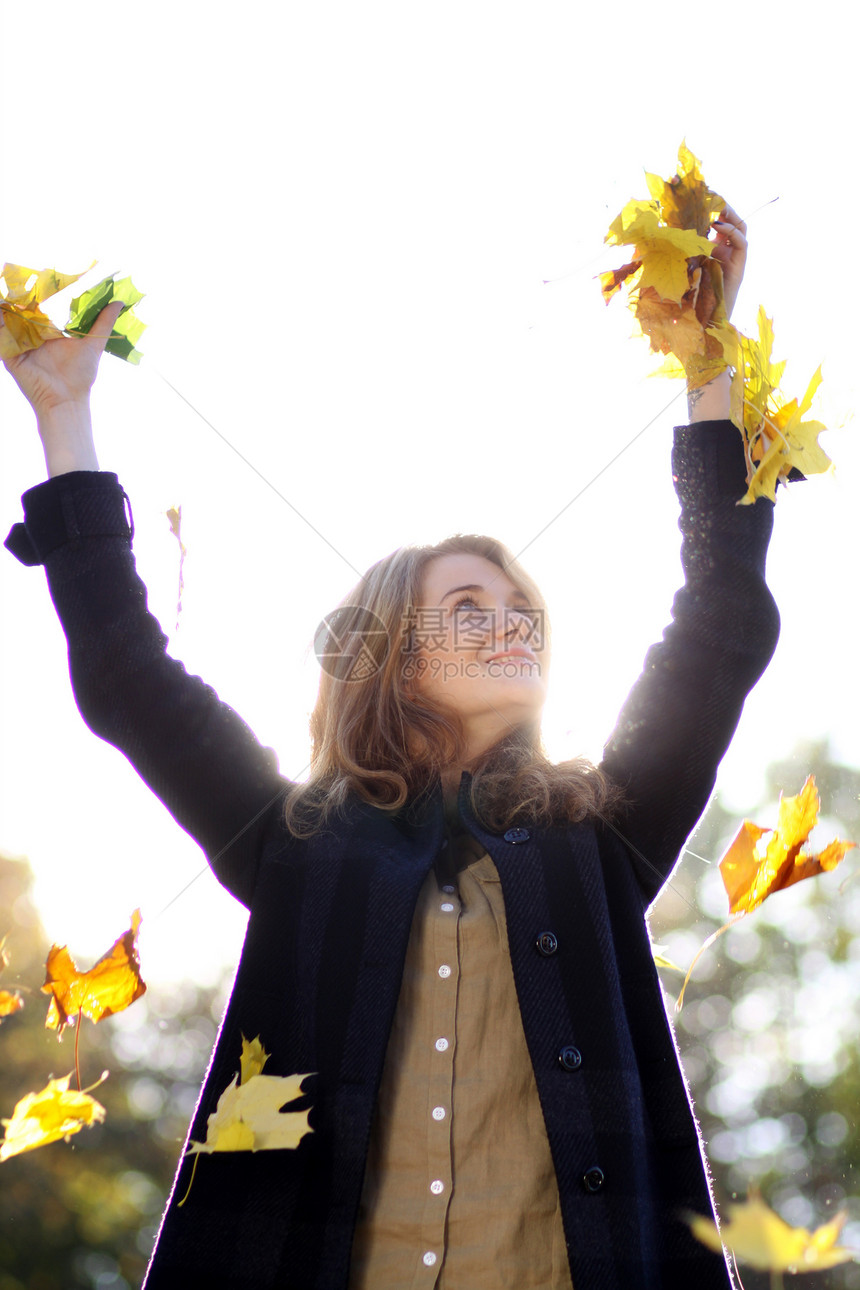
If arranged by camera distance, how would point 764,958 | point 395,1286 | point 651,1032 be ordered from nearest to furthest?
1. point 395,1286
2. point 651,1032
3. point 764,958

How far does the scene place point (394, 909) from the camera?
5.78ft

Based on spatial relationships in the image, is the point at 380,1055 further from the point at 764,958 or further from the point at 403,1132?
the point at 764,958

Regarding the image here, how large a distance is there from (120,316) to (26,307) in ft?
0.60

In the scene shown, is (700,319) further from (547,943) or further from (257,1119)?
(257,1119)

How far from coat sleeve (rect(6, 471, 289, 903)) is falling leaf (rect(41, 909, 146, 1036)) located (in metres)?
0.23

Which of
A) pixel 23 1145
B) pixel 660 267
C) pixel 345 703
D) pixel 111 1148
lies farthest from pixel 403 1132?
Result: pixel 111 1148

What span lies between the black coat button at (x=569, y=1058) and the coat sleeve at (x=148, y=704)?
65cm

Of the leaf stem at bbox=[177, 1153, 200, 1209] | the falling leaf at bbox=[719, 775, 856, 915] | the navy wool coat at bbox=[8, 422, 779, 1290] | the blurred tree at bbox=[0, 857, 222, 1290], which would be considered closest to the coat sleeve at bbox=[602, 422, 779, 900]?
the navy wool coat at bbox=[8, 422, 779, 1290]

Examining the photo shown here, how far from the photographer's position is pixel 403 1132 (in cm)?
162

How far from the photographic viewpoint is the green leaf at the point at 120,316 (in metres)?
2.16

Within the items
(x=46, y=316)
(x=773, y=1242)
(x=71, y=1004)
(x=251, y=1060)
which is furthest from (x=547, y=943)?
(x=46, y=316)

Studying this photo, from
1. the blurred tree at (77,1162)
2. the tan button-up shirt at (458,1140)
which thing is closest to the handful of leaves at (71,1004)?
the tan button-up shirt at (458,1140)

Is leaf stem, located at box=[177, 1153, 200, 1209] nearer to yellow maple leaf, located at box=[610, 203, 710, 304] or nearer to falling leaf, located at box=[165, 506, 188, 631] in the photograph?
falling leaf, located at box=[165, 506, 188, 631]

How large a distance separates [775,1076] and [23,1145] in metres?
16.1
